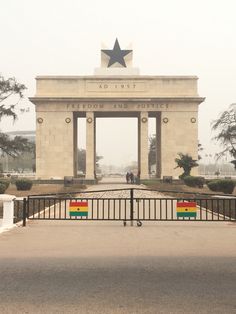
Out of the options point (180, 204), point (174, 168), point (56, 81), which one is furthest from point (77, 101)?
point (180, 204)

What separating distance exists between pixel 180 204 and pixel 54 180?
41.0m

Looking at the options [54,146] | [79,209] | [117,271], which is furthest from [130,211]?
[54,146]

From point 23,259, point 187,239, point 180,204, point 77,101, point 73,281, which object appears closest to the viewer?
point 73,281

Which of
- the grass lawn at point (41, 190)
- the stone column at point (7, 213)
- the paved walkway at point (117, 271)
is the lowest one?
the grass lawn at point (41, 190)

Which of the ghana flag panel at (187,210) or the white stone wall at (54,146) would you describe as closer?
the ghana flag panel at (187,210)

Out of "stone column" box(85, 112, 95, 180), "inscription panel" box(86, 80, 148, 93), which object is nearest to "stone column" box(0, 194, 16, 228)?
"stone column" box(85, 112, 95, 180)

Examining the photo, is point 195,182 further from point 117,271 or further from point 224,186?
point 117,271

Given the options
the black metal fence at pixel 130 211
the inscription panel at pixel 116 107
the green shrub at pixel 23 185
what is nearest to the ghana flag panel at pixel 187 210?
the black metal fence at pixel 130 211

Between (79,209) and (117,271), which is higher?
(79,209)

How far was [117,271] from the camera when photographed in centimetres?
829

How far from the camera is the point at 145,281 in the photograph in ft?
24.7

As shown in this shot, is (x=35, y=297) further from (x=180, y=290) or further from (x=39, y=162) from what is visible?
(x=39, y=162)

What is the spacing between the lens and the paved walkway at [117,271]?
20.6 feet

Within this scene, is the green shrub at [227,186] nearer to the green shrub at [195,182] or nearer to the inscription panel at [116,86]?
the green shrub at [195,182]
